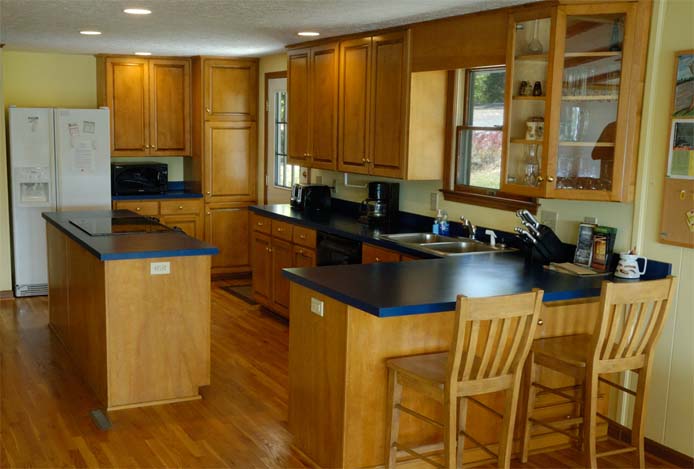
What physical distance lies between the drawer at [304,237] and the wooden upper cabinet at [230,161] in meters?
2.08

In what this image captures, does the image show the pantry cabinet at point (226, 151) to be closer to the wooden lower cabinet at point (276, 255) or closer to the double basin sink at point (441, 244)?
the wooden lower cabinet at point (276, 255)

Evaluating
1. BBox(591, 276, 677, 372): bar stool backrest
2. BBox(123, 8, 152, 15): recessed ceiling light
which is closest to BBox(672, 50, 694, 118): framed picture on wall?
BBox(591, 276, 677, 372): bar stool backrest

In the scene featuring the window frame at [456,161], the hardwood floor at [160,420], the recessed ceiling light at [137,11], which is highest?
the recessed ceiling light at [137,11]

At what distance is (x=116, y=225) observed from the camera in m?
5.12

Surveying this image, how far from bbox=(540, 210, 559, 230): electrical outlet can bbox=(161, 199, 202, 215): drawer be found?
4.10 metres

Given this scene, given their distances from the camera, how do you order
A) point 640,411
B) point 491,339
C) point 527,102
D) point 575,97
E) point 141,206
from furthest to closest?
point 141,206
point 527,102
point 575,97
point 640,411
point 491,339

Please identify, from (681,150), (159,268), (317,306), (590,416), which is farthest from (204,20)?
(590,416)

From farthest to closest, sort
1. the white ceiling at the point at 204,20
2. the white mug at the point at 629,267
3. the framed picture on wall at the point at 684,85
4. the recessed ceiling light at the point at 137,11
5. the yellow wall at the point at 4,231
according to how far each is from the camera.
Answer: the yellow wall at the point at 4,231, the recessed ceiling light at the point at 137,11, the white ceiling at the point at 204,20, the white mug at the point at 629,267, the framed picture on wall at the point at 684,85

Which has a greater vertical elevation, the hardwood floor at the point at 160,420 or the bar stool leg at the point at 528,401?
the bar stool leg at the point at 528,401

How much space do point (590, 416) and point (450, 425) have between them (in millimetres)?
735

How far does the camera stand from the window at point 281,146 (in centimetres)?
734

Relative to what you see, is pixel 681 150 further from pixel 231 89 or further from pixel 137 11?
pixel 231 89

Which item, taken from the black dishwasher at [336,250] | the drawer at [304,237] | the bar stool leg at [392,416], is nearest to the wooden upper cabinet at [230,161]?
the drawer at [304,237]

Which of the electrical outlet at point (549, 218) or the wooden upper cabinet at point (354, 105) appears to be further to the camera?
the wooden upper cabinet at point (354, 105)
